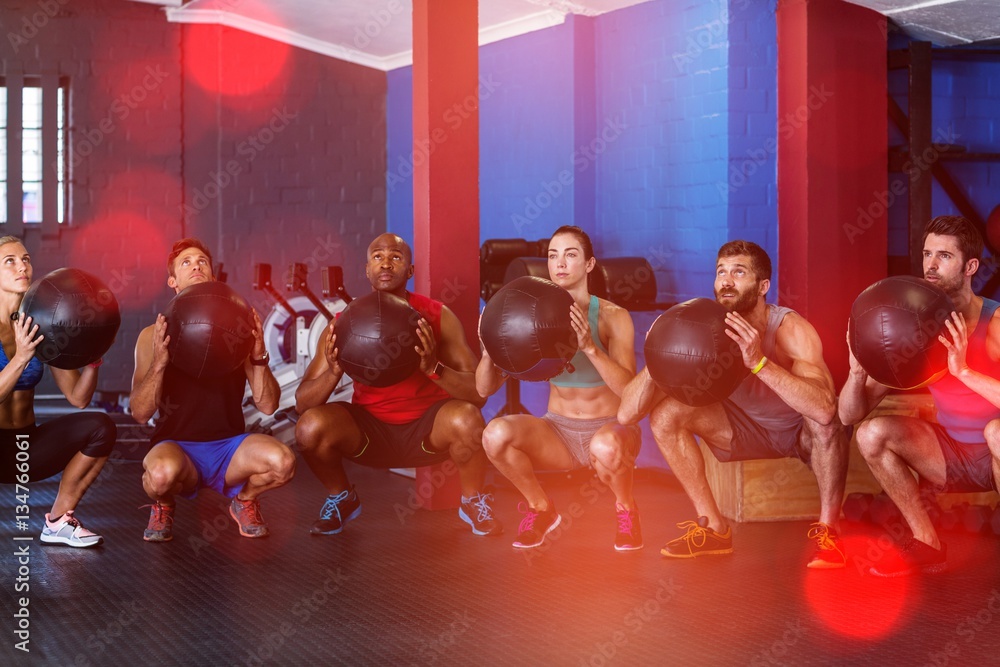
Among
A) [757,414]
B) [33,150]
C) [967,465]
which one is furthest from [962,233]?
[33,150]

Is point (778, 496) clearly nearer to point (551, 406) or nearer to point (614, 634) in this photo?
point (551, 406)

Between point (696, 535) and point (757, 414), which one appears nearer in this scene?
point (696, 535)

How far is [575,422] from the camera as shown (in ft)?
14.2

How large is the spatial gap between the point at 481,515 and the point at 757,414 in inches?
50.0

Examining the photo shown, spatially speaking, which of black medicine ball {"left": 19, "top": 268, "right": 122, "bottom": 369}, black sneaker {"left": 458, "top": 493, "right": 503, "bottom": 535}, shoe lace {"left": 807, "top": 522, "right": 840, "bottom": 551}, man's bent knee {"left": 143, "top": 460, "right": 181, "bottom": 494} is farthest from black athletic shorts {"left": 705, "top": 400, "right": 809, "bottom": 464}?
Answer: black medicine ball {"left": 19, "top": 268, "right": 122, "bottom": 369}

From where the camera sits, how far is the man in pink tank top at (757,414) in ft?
12.8

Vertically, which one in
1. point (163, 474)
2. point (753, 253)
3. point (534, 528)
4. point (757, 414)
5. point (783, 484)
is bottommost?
point (534, 528)

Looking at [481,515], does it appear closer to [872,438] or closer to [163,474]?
[163,474]

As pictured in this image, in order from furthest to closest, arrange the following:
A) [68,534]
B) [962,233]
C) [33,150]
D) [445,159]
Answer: [33,150] → [445,159] → [68,534] → [962,233]

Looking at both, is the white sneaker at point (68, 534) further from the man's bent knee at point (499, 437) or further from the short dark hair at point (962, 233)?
the short dark hair at point (962, 233)

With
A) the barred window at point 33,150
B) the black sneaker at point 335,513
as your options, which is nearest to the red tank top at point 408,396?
the black sneaker at point 335,513

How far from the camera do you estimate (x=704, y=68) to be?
18.8 feet

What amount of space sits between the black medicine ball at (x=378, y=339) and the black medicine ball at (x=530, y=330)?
0.35 m

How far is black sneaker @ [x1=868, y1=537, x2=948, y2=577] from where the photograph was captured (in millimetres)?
3838
